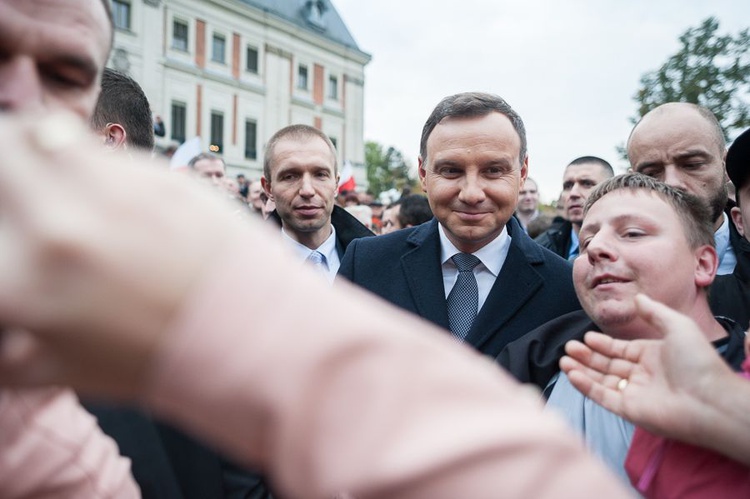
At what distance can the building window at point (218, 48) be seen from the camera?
33500mm

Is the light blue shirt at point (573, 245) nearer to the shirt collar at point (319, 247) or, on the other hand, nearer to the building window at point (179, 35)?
the shirt collar at point (319, 247)

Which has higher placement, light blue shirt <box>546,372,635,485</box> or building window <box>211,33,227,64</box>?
building window <box>211,33,227,64</box>

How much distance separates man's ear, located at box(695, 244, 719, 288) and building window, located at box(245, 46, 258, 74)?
35923 millimetres

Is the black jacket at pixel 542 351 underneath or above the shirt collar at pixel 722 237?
underneath

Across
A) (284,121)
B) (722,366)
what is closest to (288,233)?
(722,366)

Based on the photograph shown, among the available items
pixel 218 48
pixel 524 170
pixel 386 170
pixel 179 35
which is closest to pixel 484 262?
pixel 524 170

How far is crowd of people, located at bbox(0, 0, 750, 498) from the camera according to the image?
42cm

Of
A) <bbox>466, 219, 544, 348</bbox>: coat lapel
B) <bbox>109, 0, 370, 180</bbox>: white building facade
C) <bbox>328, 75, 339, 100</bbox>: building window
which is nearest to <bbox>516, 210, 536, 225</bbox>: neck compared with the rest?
<bbox>466, 219, 544, 348</bbox>: coat lapel

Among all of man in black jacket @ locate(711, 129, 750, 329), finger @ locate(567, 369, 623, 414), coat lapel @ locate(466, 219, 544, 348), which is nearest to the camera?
finger @ locate(567, 369, 623, 414)

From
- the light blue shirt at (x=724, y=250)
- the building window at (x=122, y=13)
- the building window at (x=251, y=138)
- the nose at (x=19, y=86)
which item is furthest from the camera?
the building window at (x=251, y=138)

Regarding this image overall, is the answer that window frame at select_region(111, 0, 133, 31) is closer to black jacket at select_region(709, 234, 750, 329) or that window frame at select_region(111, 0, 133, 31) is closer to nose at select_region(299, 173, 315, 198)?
nose at select_region(299, 173, 315, 198)

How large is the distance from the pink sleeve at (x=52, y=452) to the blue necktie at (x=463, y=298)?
1.88 meters

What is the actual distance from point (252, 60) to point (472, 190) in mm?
35643

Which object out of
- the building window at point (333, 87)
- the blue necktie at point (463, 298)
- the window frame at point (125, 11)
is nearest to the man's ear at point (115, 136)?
the blue necktie at point (463, 298)
